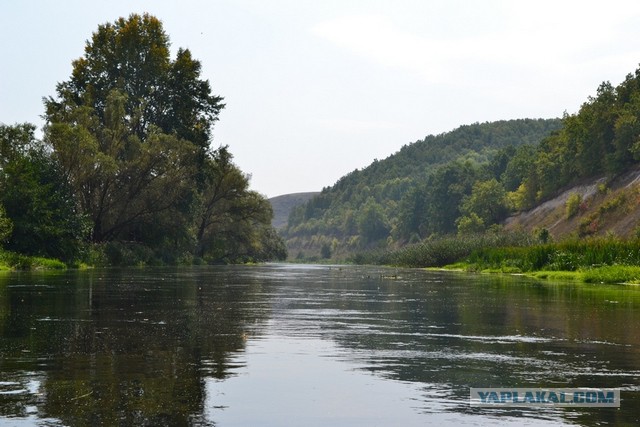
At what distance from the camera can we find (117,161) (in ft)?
249

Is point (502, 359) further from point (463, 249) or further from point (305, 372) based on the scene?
point (463, 249)

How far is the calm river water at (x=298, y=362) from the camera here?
8250mm

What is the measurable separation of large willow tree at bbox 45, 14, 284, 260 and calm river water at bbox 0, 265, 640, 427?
52722mm

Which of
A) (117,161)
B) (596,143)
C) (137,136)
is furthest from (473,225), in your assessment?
(117,161)

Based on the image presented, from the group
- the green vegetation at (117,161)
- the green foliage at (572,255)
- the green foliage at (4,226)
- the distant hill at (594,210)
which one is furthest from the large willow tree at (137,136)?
the distant hill at (594,210)

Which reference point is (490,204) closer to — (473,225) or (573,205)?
(473,225)

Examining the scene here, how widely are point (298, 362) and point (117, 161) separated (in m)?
66.4

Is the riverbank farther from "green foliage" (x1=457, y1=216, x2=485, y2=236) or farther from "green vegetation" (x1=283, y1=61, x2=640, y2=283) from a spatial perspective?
"green foliage" (x1=457, y1=216, x2=485, y2=236)

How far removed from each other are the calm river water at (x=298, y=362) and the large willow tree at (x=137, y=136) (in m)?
52.7

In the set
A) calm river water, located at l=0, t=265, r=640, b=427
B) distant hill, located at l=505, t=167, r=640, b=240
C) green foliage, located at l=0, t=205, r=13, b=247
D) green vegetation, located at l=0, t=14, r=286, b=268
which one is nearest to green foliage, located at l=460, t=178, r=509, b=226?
distant hill, located at l=505, t=167, r=640, b=240

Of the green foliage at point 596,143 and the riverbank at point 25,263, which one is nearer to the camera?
the riverbank at point 25,263

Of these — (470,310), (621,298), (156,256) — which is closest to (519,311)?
(470,310)

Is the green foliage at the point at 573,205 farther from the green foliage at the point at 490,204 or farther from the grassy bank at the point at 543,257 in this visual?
the green foliage at the point at 490,204

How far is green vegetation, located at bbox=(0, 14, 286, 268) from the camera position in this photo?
6259 centimetres
